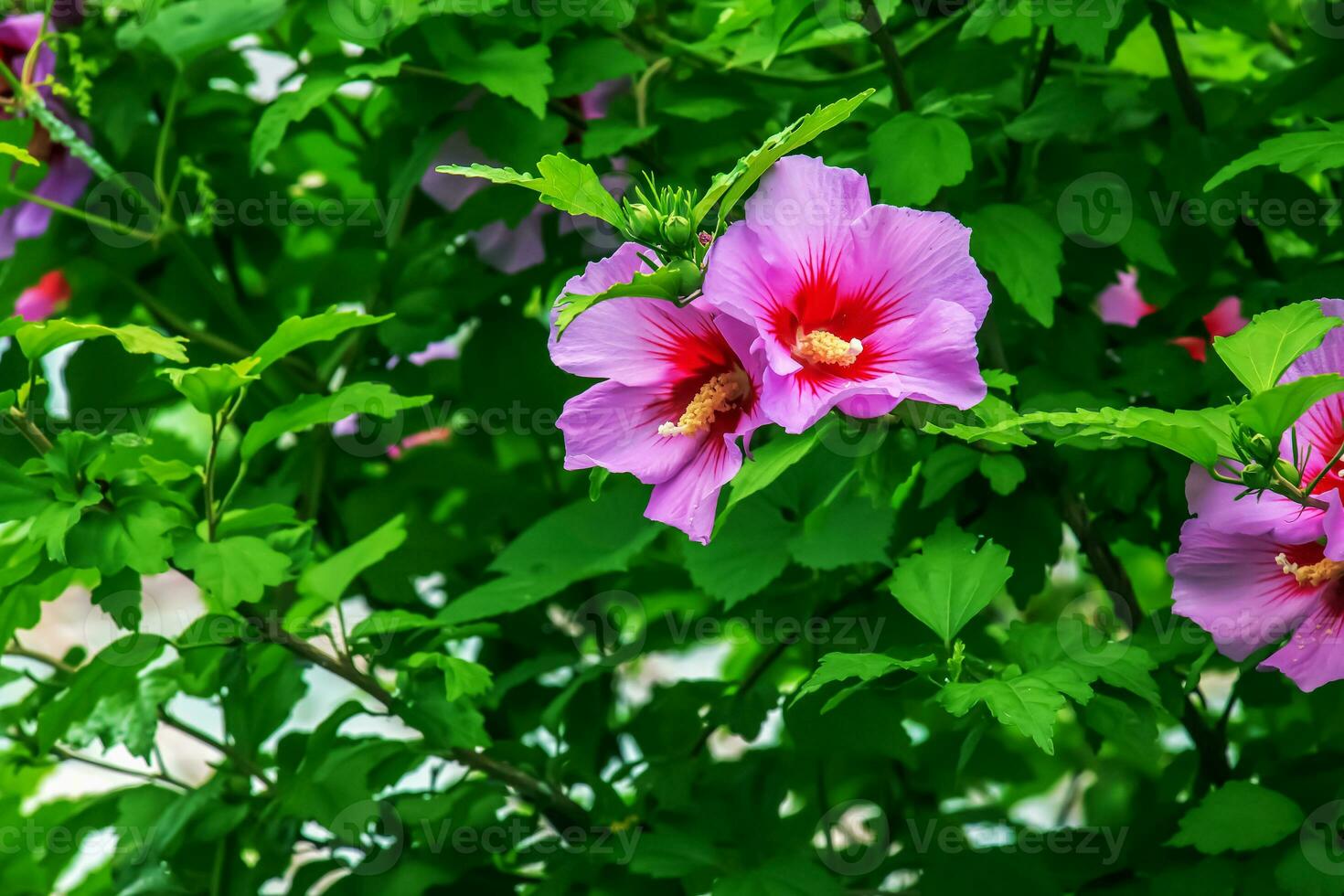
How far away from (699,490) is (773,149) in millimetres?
178

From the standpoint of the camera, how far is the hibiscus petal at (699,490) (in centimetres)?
70

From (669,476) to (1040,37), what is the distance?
2.11ft

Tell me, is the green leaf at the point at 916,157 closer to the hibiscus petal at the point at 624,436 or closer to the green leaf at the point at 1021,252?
the green leaf at the point at 1021,252

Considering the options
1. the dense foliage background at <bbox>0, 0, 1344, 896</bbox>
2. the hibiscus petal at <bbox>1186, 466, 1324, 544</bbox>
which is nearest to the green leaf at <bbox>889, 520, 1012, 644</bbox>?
the dense foliage background at <bbox>0, 0, 1344, 896</bbox>

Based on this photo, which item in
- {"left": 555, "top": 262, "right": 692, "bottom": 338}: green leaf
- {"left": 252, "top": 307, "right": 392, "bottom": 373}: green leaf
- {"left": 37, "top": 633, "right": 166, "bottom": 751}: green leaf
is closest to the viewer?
{"left": 555, "top": 262, "right": 692, "bottom": 338}: green leaf

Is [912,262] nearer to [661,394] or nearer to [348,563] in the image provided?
[661,394]

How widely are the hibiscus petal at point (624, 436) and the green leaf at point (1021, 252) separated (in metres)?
0.28

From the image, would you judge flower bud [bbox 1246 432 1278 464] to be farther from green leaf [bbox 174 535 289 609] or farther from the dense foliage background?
green leaf [bbox 174 535 289 609]

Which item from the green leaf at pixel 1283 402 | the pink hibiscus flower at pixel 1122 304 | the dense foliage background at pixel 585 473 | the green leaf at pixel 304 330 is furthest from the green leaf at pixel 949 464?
the pink hibiscus flower at pixel 1122 304

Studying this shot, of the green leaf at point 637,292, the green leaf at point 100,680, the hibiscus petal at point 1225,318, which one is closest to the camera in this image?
the green leaf at point 637,292

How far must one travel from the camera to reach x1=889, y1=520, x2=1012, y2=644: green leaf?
0.78 meters

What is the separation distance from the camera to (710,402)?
2.40 feet

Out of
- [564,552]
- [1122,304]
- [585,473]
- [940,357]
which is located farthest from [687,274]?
[1122,304]

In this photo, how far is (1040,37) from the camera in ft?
3.84
